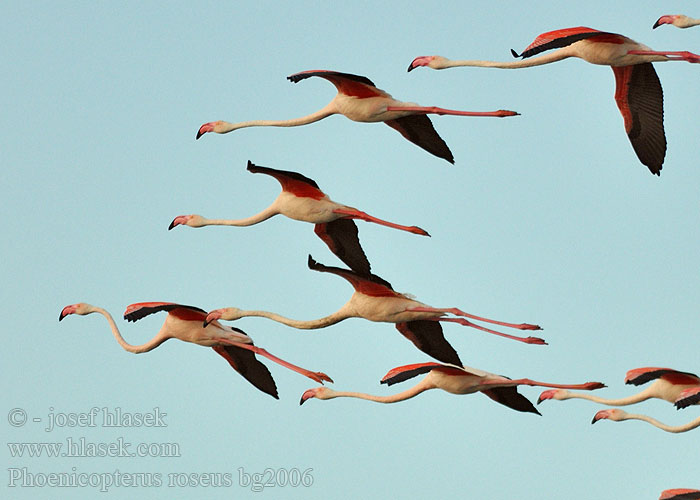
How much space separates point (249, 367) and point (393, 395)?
3.11 meters

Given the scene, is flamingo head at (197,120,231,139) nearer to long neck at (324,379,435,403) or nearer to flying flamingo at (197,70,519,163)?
flying flamingo at (197,70,519,163)

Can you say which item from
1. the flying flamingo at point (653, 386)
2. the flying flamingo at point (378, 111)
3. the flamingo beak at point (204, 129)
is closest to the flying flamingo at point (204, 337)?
the flamingo beak at point (204, 129)

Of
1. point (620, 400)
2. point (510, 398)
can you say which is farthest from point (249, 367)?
point (620, 400)

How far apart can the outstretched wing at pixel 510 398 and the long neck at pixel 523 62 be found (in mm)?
6161

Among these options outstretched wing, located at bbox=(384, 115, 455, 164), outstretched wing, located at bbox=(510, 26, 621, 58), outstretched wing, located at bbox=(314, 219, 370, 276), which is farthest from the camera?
outstretched wing, located at bbox=(314, 219, 370, 276)

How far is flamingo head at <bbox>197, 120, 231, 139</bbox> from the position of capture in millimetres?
37188

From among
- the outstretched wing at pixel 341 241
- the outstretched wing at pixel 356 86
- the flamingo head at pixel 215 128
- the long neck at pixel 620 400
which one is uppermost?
the flamingo head at pixel 215 128

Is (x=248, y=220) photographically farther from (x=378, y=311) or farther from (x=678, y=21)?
(x=678, y=21)

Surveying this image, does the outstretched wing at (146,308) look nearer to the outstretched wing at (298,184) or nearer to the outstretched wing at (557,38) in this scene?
the outstretched wing at (298,184)

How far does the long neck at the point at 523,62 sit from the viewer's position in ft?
111

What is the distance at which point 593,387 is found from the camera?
3362 centimetres

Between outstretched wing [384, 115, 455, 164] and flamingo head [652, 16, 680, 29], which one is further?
outstretched wing [384, 115, 455, 164]

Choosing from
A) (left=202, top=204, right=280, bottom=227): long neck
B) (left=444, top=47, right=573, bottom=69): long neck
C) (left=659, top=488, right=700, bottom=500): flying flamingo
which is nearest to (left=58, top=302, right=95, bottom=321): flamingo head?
(left=202, top=204, right=280, bottom=227): long neck

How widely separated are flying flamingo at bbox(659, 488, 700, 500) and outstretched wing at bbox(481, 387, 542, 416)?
3569 millimetres
